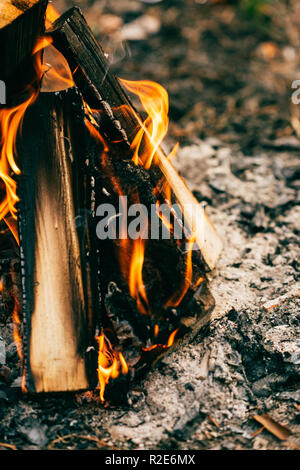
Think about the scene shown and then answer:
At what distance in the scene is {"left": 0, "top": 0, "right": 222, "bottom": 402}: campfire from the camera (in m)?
1.90

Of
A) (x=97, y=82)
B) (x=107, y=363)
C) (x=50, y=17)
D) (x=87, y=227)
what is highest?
(x=50, y=17)

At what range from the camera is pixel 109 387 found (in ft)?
6.63

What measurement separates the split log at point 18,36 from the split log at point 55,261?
25 centimetres

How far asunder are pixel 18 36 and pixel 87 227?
88 centimetres

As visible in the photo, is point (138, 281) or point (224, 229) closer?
point (138, 281)

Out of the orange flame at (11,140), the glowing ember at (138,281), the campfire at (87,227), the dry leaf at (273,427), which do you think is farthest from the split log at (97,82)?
the dry leaf at (273,427)

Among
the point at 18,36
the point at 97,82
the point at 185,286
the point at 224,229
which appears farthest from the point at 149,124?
the point at 224,229

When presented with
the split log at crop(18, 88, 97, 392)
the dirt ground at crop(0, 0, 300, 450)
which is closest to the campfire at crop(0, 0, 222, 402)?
the split log at crop(18, 88, 97, 392)

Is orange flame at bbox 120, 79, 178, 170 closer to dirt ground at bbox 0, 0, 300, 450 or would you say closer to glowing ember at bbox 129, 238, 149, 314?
dirt ground at bbox 0, 0, 300, 450

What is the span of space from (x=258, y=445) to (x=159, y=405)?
487 mm

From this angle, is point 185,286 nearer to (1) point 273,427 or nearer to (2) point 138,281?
(2) point 138,281

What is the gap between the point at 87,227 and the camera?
202 centimetres

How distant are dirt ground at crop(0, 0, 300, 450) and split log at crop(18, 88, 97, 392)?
188 millimetres

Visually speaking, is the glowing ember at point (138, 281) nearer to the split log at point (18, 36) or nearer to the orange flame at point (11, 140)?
the orange flame at point (11, 140)
